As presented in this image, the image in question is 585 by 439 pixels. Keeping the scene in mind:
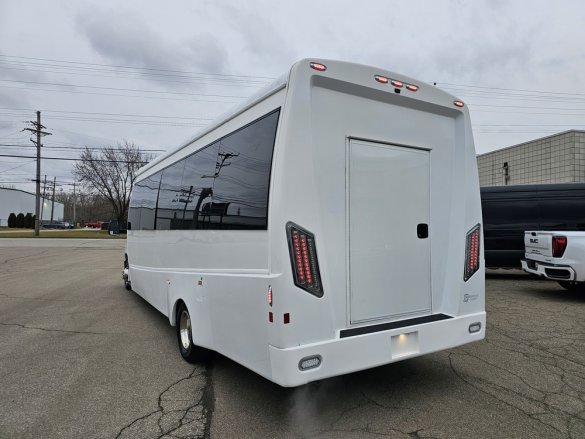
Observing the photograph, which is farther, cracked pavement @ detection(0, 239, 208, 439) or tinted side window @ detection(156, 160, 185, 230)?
tinted side window @ detection(156, 160, 185, 230)

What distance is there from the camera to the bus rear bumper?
2.97 metres

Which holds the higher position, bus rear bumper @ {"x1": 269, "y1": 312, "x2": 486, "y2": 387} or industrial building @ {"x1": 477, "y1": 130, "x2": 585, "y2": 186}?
industrial building @ {"x1": 477, "y1": 130, "x2": 585, "y2": 186}

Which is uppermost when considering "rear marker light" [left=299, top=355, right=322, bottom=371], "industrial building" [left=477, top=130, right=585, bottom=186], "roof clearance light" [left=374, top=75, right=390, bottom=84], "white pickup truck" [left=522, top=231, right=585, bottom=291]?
"industrial building" [left=477, top=130, right=585, bottom=186]

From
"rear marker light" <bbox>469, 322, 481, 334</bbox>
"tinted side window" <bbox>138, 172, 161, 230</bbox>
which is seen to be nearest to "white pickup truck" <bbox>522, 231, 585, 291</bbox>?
"rear marker light" <bbox>469, 322, 481, 334</bbox>

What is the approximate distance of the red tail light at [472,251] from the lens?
13.5 ft

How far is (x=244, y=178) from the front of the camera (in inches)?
142

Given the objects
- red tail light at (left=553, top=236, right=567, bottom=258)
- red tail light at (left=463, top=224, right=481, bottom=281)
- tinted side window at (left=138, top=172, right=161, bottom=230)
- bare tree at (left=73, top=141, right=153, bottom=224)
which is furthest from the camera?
bare tree at (left=73, top=141, right=153, bottom=224)

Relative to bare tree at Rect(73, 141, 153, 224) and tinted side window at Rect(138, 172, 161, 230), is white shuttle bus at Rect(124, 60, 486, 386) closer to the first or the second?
tinted side window at Rect(138, 172, 161, 230)

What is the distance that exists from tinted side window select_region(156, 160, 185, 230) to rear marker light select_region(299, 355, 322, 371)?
2.90 metres

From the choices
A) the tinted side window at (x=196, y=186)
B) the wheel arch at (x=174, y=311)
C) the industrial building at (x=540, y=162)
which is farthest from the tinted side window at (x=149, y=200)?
the industrial building at (x=540, y=162)

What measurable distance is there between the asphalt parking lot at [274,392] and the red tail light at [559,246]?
1.73 metres

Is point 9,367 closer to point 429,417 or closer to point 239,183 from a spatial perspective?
point 239,183

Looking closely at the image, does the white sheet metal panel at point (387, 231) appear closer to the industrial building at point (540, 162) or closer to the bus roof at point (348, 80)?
the bus roof at point (348, 80)

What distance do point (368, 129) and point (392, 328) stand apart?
5.59 ft
